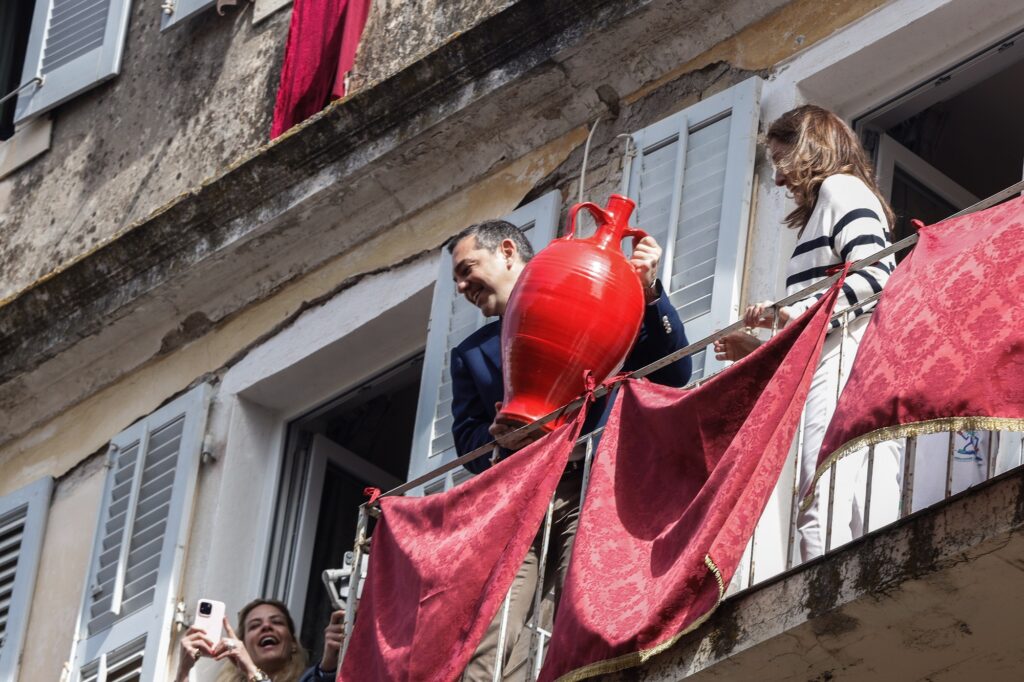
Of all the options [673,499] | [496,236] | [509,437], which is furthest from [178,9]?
[673,499]

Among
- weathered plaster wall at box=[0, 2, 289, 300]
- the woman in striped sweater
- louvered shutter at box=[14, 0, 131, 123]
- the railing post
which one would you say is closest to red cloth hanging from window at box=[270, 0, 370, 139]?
weathered plaster wall at box=[0, 2, 289, 300]

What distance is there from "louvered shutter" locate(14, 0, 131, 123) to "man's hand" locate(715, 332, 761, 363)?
4624 millimetres

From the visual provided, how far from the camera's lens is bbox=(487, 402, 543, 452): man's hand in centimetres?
693

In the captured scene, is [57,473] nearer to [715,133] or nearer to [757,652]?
[715,133]

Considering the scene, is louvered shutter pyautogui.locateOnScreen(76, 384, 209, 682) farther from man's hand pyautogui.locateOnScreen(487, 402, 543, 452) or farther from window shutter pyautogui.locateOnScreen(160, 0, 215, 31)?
man's hand pyautogui.locateOnScreen(487, 402, 543, 452)

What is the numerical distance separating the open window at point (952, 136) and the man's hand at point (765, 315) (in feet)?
4.77

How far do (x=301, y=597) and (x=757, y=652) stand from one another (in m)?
3.63

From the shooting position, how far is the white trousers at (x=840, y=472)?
6.28m

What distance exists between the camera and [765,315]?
654 cm

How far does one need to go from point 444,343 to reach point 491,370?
1.21 metres

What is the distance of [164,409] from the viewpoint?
9648mm

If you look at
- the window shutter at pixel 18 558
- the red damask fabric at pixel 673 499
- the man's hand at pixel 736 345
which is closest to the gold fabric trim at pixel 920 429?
the red damask fabric at pixel 673 499

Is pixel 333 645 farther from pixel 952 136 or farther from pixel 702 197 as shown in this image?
pixel 952 136

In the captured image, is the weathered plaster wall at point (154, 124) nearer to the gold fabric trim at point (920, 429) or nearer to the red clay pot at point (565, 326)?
the red clay pot at point (565, 326)
